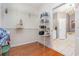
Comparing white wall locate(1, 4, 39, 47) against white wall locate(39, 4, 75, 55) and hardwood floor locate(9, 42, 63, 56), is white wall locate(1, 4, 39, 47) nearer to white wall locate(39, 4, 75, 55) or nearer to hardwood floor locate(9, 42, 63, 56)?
hardwood floor locate(9, 42, 63, 56)

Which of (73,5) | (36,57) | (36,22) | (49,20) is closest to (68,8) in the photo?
(73,5)

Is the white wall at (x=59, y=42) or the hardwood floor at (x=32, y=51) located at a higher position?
the white wall at (x=59, y=42)

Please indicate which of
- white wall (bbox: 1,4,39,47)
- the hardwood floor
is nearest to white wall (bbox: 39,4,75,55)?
the hardwood floor

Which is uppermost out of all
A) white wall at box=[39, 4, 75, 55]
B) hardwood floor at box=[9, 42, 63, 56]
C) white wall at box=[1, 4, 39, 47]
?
white wall at box=[1, 4, 39, 47]

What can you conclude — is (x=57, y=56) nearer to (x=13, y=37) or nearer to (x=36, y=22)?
(x=36, y=22)

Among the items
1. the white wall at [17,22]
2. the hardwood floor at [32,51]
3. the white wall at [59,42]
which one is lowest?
the hardwood floor at [32,51]

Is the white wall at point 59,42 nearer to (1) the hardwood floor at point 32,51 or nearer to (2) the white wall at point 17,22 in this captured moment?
(1) the hardwood floor at point 32,51

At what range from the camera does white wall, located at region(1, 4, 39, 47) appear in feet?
5.53

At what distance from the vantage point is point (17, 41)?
172 centimetres

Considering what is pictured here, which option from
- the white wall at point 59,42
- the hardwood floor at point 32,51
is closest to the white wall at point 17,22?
the hardwood floor at point 32,51

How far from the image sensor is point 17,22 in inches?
67.3

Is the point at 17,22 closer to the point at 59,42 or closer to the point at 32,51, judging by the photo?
the point at 32,51

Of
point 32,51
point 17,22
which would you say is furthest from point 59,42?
point 17,22

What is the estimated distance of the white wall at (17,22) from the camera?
1.69 metres
